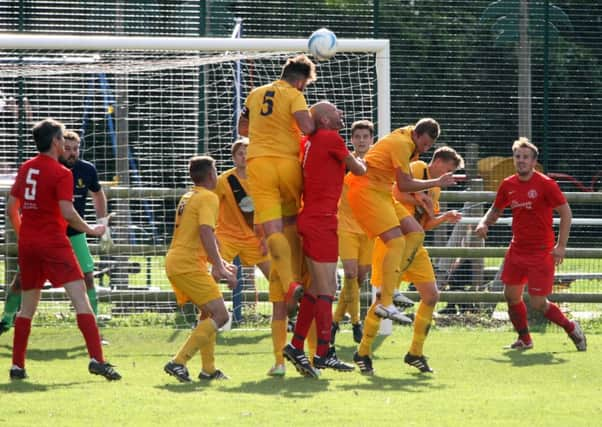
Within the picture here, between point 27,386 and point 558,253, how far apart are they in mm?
5074

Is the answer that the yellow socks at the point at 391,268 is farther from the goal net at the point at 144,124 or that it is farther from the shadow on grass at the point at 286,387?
the goal net at the point at 144,124

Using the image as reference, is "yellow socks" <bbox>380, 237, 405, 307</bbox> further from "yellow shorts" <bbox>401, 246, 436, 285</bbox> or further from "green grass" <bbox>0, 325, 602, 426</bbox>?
"green grass" <bbox>0, 325, 602, 426</bbox>

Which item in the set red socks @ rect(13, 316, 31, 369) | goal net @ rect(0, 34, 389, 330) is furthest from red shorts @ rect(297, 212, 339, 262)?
goal net @ rect(0, 34, 389, 330)

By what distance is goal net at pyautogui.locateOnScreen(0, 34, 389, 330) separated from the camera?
13.6 metres

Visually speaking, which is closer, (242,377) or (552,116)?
(242,377)

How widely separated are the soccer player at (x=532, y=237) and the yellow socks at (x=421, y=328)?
1662 millimetres

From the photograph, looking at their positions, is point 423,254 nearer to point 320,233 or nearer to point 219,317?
point 320,233

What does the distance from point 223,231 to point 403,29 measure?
215 inches

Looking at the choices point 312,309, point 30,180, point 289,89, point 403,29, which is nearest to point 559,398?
point 312,309

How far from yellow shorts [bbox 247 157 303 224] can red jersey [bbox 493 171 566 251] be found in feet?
9.93

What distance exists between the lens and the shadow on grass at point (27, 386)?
8.88m

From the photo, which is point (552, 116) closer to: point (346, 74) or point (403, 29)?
point (403, 29)

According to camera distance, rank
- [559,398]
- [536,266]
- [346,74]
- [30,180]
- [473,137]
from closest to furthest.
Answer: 1. [559,398]
2. [30,180]
3. [536,266]
4. [346,74]
5. [473,137]

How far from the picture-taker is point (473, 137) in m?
15.4
